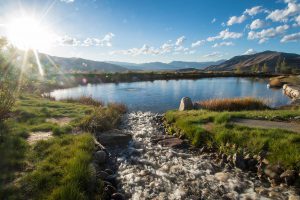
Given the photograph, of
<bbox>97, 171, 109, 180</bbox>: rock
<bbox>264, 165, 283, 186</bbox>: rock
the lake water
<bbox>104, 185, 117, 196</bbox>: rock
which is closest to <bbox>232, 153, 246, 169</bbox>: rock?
<bbox>264, 165, 283, 186</bbox>: rock

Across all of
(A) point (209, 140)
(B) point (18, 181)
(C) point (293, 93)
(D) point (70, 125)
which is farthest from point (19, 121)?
(C) point (293, 93)

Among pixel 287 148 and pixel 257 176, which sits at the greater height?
pixel 287 148

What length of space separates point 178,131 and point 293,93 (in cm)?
3109

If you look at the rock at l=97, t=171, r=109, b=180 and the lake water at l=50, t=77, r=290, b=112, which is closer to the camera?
the rock at l=97, t=171, r=109, b=180

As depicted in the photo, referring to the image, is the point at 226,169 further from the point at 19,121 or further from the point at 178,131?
the point at 19,121

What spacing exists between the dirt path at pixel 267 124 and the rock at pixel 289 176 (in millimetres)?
3923

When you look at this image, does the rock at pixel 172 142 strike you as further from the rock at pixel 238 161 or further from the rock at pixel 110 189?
the rock at pixel 110 189

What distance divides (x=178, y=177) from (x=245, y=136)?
421cm

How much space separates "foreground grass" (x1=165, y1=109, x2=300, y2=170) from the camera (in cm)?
949

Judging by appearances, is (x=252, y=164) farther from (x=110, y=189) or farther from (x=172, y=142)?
(x=110, y=189)

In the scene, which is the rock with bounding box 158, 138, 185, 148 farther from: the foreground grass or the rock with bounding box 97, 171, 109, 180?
the rock with bounding box 97, 171, 109, 180

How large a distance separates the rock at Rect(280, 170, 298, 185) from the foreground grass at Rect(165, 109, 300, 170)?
0.29m

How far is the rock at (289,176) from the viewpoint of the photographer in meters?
8.48

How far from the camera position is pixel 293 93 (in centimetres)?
3788
